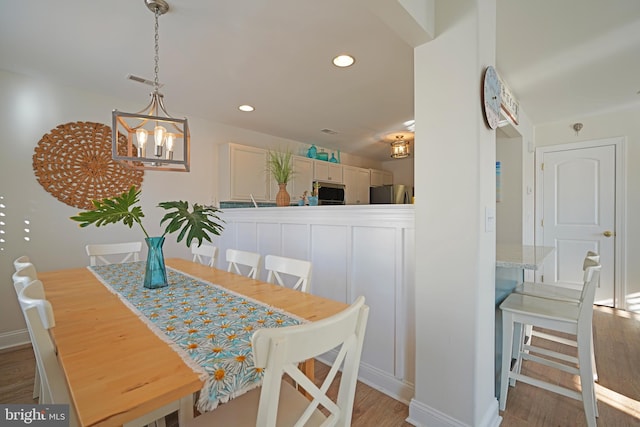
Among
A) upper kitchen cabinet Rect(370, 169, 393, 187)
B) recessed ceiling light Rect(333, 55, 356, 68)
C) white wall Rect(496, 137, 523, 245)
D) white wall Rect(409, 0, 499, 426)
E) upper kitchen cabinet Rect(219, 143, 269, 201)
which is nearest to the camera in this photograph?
white wall Rect(409, 0, 499, 426)

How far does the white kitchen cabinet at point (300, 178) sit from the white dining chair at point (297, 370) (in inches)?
132

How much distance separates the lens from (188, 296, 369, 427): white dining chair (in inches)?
24.5

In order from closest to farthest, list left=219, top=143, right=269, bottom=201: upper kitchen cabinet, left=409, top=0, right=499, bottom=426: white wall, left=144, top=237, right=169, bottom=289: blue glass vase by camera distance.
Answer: left=409, top=0, right=499, bottom=426: white wall
left=144, top=237, right=169, bottom=289: blue glass vase
left=219, top=143, right=269, bottom=201: upper kitchen cabinet

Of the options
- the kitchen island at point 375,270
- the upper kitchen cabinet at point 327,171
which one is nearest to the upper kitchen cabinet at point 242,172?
the upper kitchen cabinet at point 327,171

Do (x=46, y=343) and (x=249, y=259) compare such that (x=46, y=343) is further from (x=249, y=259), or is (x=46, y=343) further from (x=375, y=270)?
(x=375, y=270)

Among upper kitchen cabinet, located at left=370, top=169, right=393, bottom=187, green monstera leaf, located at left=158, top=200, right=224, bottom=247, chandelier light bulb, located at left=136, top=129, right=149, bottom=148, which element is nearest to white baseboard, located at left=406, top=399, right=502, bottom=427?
green monstera leaf, located at left=158, top=200, right=224, bottom=247

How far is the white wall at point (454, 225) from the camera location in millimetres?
1375

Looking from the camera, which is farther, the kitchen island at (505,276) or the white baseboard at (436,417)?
the kitchen island at (505,276)

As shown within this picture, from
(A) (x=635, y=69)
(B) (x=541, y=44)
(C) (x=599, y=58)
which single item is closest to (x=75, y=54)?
(B) (x=541, y=44)

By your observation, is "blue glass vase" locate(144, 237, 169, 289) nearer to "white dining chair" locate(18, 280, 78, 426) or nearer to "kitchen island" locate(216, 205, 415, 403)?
"white dining chair" locate(18, 280, 78, 426)

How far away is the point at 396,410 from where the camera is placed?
1664mm

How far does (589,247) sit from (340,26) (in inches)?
157

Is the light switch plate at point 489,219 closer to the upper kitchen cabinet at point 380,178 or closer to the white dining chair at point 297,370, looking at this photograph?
the white dining chair at point 297,370

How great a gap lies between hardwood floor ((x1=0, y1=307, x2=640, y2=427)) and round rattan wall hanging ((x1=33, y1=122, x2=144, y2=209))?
145 centimetres
